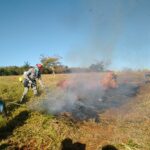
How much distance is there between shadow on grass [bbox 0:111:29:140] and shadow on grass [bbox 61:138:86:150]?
7.75 feet

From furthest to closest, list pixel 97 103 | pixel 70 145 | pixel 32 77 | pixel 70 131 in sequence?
pixel 32 77 → pixel 97 103 → pixel 70 131 → pixel 70 145

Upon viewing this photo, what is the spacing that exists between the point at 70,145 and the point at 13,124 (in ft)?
10.3

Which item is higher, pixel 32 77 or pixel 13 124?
pixel 32 77

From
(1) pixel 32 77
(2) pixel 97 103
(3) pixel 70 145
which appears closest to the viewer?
(3) pixel 70 145

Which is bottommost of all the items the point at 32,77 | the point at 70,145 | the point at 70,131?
the point at 70,145

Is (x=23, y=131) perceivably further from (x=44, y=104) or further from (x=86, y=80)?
(x=86, y=80)

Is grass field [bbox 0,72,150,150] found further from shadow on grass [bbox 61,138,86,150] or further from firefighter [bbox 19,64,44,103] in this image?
firefighter [bbox 19,64,44,103]

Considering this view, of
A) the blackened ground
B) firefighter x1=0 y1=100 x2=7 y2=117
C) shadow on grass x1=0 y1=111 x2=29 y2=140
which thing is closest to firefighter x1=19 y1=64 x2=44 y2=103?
the blackened ground

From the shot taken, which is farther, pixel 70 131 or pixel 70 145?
pixel 70 131

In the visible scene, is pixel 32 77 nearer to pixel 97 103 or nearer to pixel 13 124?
pixel 97 103

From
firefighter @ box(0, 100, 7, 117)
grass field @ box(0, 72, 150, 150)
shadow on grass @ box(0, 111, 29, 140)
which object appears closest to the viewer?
grass field @ box(0, 72, 150, 150)

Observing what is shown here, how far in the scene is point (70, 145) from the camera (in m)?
11.1

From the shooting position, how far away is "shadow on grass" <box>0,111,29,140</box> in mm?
12094

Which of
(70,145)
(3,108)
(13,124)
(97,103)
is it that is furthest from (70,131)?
(97,103)
